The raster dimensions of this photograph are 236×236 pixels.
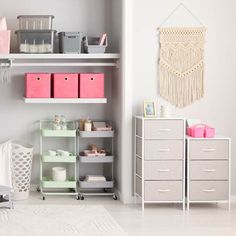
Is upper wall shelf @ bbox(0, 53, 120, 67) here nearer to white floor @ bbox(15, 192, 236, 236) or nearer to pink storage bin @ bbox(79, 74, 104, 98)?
pink storage bin @ bbox(79, 74, 104, 98)

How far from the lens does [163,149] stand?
19.2ft

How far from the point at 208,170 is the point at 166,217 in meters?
0.67

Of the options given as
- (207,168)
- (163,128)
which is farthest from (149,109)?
(207,168)

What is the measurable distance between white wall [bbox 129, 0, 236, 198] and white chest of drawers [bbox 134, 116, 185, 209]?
0.45 metres

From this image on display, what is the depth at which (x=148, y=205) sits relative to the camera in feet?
19.8

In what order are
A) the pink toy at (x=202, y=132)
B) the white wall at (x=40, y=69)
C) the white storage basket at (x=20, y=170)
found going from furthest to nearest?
the white wall at (x=40, y=69) → the white storage basket at (x=20, y=170) → the pink toy at (x=202, y=132)

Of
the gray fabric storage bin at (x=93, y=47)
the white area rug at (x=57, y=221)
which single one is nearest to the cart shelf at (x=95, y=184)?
the white area rug at (x=57, y=221)

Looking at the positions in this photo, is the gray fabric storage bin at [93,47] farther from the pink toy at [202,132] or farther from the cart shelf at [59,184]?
the cart shelf at [59,184]

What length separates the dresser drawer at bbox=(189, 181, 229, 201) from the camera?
5.87 m

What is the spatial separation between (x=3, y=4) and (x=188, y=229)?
10.4 feet

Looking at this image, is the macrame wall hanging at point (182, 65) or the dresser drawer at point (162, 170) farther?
the macrame wall hanging at point (182, 65)

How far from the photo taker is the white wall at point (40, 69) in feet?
21.6

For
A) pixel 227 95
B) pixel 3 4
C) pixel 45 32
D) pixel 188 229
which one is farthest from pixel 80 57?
pixel 188 229

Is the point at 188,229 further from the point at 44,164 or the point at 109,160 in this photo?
the point at 44,164
